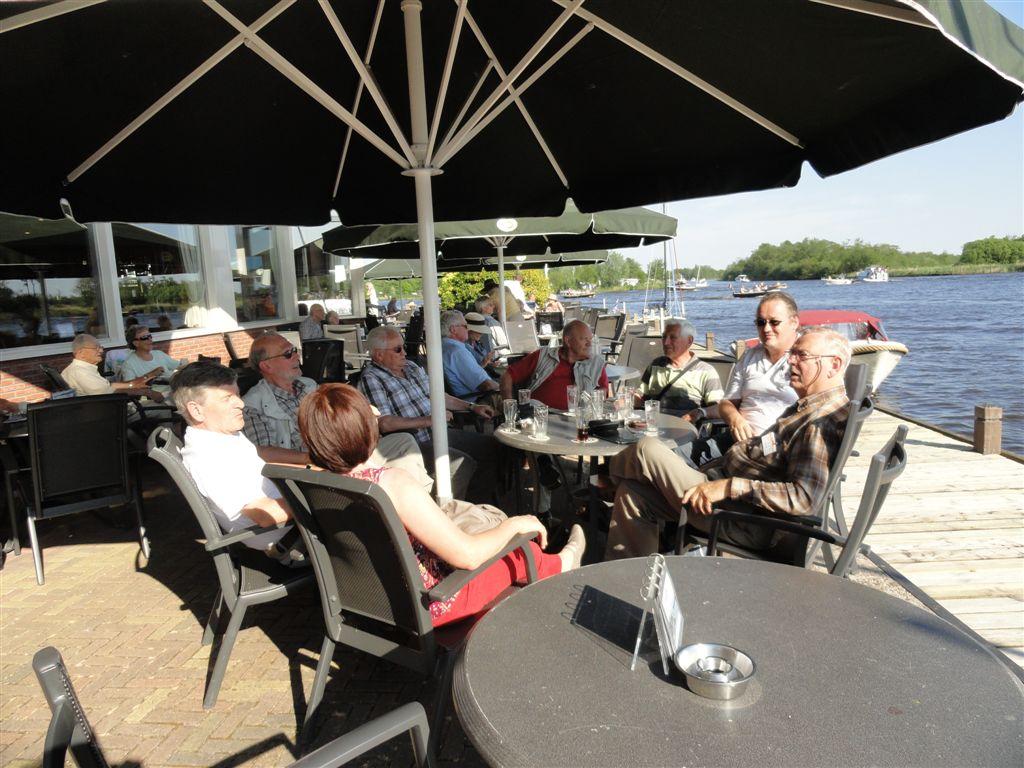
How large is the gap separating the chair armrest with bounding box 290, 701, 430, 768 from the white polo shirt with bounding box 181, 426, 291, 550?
1453 millimetres

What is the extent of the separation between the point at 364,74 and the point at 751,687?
2373mm

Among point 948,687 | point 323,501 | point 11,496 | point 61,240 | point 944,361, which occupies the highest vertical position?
point 61,240

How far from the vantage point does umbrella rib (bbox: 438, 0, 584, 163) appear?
227 centimetres

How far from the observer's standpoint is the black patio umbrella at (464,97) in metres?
2.33

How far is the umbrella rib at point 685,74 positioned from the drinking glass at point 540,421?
159 cm

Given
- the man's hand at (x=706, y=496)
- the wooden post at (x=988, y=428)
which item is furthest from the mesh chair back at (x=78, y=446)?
the wooden post at (x=988, y=428)

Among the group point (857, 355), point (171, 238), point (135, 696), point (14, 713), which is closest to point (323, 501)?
point (135, 696)

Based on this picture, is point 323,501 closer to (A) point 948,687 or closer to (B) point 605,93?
(A) point 948,687

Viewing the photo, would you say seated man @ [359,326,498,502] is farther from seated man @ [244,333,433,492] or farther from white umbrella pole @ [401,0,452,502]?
white umbrella pole @ [401,0,452,502]

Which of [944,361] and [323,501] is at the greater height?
[323,501]

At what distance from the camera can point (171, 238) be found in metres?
9.71

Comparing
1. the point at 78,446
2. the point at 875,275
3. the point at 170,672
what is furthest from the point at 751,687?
the point at 875,275

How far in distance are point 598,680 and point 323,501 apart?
36.0 inches

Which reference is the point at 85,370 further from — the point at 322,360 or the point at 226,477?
the point at 226,477
